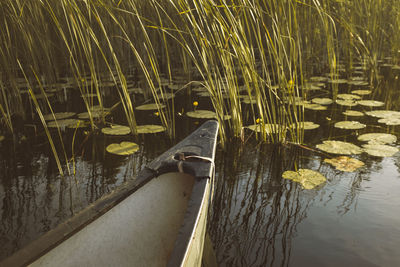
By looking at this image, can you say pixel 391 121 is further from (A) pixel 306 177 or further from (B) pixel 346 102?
(A) pixel 306 177

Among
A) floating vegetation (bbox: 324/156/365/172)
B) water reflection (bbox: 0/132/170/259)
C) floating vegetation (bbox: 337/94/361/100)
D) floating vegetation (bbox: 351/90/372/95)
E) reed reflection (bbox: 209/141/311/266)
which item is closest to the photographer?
reed reflection (bbox: 209/141/311/266)

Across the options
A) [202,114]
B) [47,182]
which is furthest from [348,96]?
[47,182]

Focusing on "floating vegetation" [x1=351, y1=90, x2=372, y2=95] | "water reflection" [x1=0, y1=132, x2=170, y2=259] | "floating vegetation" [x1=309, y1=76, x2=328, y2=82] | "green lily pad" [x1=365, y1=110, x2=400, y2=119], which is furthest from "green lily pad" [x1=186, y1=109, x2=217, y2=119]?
"floating vegetation" [x1=309, y1=76, x2=328, y2=82]

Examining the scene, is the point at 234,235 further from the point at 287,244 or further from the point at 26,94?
the point at 26,94

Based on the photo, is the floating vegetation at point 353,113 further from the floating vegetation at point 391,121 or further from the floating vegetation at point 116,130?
the floating vegetation at point 116,130

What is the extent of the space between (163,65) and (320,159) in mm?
3037

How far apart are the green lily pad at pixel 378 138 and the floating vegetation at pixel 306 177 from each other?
0.63m

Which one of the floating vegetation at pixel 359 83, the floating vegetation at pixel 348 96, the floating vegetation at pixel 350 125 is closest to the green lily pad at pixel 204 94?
the floating vegetation at pixel 348 96

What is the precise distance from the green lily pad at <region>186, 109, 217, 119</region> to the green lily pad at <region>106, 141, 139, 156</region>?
725 mm

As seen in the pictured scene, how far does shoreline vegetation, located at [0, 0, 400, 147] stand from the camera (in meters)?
1.70

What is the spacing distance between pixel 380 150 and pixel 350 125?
0.44 metres

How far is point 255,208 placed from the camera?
1559mm

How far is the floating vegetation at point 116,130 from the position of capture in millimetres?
2394

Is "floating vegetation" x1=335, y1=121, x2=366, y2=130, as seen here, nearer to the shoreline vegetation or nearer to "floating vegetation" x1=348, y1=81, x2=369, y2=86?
the shoreline vegetation
